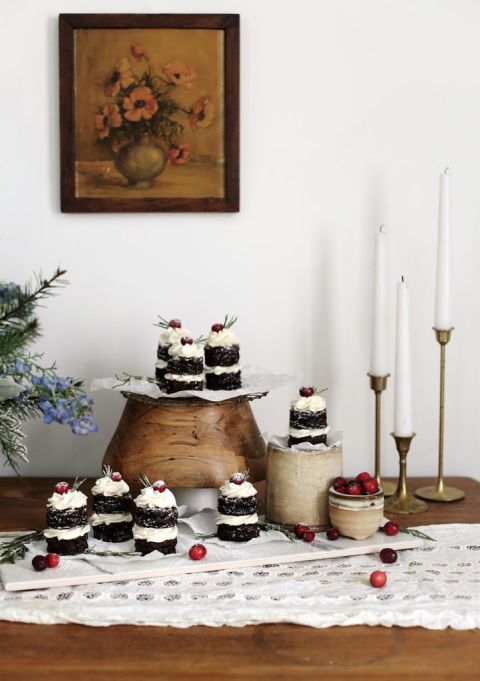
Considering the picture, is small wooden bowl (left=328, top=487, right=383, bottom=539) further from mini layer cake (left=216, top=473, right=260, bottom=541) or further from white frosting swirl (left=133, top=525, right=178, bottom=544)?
white frosting swirl (left=133, top=525, right=178, bottom=544)

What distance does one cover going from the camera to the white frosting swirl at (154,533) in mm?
1104

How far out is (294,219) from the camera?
1.56 metres

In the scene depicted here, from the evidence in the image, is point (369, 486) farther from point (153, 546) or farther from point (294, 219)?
point (294, 219)

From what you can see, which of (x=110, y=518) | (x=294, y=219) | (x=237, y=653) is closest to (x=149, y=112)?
(x=294, y=219)

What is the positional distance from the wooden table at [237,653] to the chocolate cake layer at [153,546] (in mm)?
169

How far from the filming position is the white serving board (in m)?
1.04

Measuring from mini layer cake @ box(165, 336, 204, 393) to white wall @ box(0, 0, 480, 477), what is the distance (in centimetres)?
34

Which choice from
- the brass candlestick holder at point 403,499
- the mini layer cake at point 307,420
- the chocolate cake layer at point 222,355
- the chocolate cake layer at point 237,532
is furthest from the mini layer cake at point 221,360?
the brass candlestick holder at point 403,499

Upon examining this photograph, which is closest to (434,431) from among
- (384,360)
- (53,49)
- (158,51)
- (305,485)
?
(384,360)

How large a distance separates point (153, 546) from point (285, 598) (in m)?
0.20

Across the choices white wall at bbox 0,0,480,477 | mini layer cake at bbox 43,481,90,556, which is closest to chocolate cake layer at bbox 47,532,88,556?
mini layer cake at bbox 43,481,90,556

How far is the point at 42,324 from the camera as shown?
5.16 ft

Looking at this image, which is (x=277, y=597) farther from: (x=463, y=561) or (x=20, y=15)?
(x=20, y=15)

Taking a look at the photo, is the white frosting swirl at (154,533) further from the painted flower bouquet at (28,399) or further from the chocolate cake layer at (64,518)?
the painted flower bouquet at (28,399)
